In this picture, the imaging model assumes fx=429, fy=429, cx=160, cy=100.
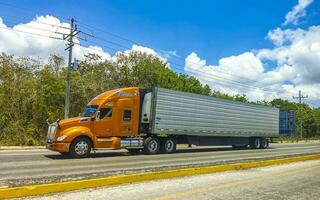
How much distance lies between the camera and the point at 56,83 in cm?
3547

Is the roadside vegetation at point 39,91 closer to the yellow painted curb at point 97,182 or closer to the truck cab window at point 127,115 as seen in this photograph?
the truck cab window at point 127,115

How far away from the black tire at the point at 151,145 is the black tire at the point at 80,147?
3959 mm

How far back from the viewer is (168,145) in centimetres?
2377

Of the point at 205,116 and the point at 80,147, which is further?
the point at 205,116

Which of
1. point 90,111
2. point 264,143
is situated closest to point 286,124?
point 264,143

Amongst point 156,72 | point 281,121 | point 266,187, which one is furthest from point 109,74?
point 266,187

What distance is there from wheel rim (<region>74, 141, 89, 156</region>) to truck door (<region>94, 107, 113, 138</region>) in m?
0.98

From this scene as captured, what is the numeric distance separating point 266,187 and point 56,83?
27.5m

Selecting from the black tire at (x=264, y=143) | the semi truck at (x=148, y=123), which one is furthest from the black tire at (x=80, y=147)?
the black tire at (x=264, y=143)

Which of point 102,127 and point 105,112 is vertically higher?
point 105,112

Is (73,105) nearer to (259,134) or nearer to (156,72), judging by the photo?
(156,72)

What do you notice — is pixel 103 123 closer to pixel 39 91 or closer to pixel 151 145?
pixel 151 145

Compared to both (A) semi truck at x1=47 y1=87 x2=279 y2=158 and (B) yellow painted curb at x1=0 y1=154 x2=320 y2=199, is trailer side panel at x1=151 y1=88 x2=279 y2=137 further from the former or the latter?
(B) yellow painted curb at x1=0 y1=154 x2=320 y2=199

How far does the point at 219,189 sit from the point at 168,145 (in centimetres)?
1383
